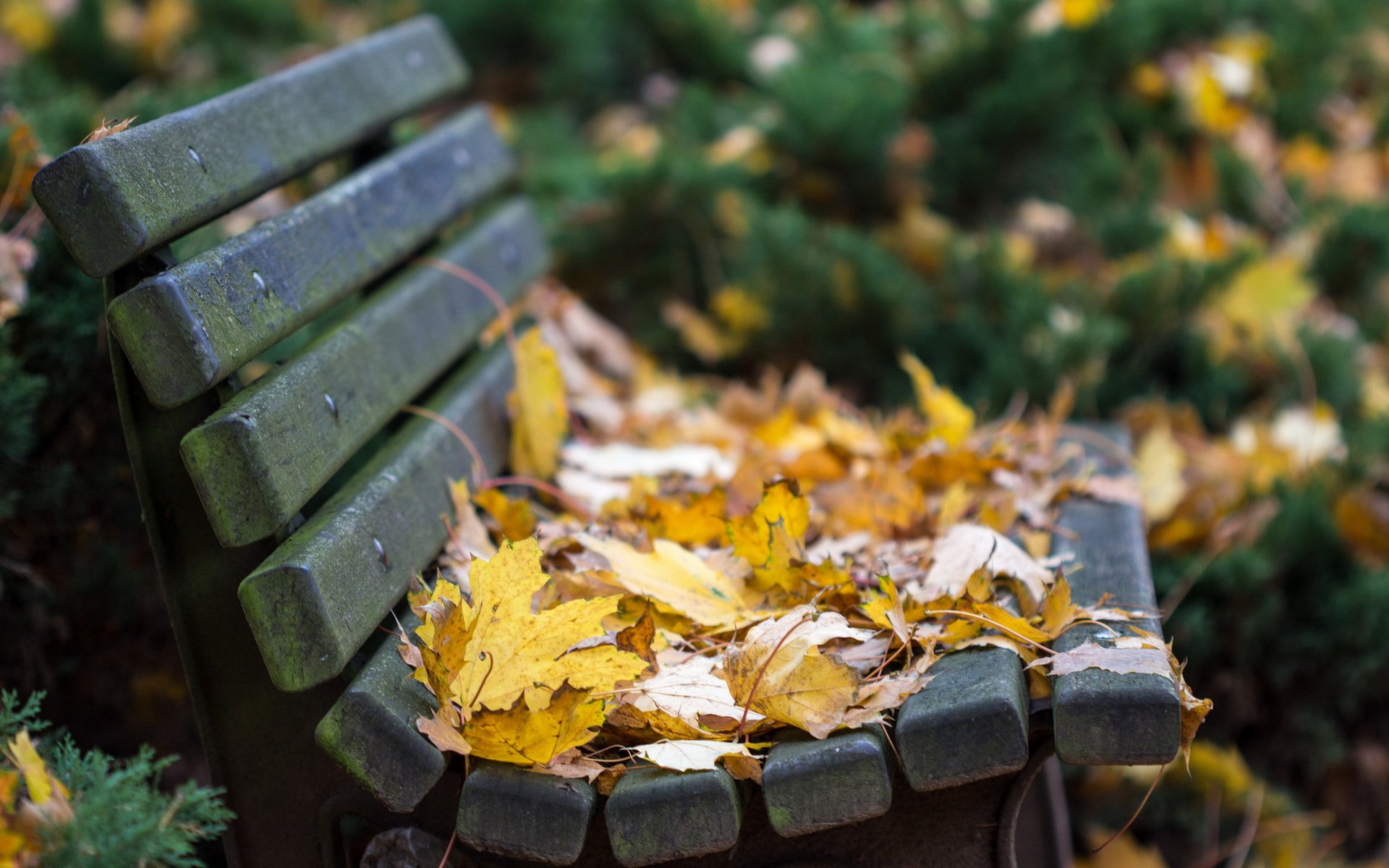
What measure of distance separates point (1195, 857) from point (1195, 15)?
7.45ft

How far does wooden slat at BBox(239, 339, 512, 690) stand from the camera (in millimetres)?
1038

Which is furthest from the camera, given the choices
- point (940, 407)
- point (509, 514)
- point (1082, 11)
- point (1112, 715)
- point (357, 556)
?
point (1082, 11)

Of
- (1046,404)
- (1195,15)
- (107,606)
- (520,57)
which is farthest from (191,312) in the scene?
(1195,15)

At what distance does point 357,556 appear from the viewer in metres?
1.14

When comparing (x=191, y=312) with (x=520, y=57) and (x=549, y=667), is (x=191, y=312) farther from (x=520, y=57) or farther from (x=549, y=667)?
(x=520, y=57)

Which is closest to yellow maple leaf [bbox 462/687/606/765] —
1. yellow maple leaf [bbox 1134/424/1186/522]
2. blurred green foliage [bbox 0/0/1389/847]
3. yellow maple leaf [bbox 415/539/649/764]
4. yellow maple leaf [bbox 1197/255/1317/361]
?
yellow maple leaf [bbox 415/539/649/764]

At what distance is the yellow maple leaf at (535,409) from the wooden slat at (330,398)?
0.30 ft

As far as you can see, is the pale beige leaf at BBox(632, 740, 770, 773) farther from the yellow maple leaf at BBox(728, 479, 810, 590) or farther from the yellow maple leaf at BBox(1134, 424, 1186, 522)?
the yellow maple leaf at BBox(1134, 424, 1186, 522)

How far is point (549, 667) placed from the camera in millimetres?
1077

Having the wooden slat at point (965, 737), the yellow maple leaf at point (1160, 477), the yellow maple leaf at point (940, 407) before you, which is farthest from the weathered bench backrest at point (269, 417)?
the yellow maple leaf at point (1160, 477)

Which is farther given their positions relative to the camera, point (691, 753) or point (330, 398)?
point (330, 398)

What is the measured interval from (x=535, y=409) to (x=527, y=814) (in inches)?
29.5

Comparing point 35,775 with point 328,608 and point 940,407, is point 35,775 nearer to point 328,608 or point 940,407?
point 328,608

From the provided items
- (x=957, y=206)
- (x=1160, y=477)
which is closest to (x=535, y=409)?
(x=1160, y=477)
